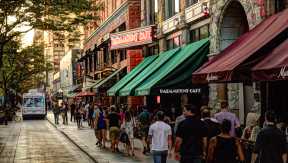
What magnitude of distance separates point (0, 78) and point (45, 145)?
129ft

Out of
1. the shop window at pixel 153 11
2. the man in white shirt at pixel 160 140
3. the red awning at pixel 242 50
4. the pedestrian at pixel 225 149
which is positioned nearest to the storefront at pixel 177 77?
the red awning at pixel 242 50

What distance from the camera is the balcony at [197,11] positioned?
2298 cm

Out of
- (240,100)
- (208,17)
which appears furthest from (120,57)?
(240,100)

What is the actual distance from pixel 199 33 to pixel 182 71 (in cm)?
371

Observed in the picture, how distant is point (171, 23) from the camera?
2898 centimetres

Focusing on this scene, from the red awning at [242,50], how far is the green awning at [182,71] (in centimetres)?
425

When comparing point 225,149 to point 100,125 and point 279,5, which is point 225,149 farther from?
point 100,125

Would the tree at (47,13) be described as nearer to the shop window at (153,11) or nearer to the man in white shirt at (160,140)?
the shop window at (153,11)

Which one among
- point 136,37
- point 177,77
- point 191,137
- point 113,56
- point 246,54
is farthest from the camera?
point 113,56

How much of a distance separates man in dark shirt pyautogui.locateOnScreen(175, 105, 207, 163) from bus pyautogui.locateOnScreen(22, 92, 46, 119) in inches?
2079

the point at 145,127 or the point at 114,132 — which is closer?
the point at 145,127

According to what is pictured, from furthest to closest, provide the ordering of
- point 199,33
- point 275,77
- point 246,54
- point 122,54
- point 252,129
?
point 122,54 < point 199,33 < point 246,54 < point 252,129 < point 275,77

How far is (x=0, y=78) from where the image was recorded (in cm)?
6488

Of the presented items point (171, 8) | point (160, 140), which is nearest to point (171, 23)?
point (171, 8)
